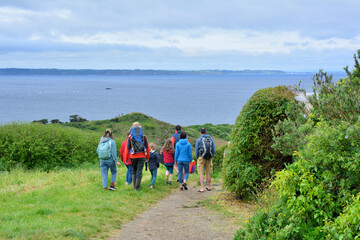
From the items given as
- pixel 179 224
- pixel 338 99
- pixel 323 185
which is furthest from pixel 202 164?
pixel 323 185

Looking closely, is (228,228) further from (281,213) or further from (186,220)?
(281,213)

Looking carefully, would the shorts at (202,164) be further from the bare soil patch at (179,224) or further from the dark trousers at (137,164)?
the dark trousers at (137,164)

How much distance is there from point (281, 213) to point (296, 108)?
3.65m

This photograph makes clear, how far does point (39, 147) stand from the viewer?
1592 cm

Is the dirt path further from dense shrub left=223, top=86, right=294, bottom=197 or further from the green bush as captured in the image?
the green bush

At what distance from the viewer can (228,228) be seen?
791cm

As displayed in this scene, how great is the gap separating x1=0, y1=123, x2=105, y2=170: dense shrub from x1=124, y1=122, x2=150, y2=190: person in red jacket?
6384 millimetres

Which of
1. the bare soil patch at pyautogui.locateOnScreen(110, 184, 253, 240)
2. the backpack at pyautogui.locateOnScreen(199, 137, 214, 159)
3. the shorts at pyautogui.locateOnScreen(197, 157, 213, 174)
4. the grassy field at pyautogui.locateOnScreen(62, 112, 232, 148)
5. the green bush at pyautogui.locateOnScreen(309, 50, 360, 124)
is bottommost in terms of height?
the grassy field at pyautogui.locateOnScreen(62, 112, 232, 148)

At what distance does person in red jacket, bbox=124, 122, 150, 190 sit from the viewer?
10.8 m

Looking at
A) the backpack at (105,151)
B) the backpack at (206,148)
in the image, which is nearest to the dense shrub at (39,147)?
the backpack at (105,151)

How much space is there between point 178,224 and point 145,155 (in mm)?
3113

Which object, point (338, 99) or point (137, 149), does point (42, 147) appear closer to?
point (137, 149)

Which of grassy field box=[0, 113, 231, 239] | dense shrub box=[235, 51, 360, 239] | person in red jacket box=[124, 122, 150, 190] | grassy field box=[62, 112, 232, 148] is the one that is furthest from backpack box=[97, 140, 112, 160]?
grassy field box=[62, 112, 232, 148]

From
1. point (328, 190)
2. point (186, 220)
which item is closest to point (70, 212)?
point (186, 220)
